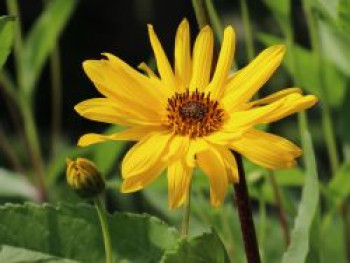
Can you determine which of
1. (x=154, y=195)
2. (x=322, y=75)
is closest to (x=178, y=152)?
(x=322, y=75)

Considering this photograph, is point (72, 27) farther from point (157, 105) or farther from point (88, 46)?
point (157, 105)

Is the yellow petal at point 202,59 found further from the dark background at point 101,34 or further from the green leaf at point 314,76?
the dark background at point 101,34

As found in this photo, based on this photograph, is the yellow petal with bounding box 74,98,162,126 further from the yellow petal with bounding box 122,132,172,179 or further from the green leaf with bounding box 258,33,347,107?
the green leaf with bounding box 258,33,347,107

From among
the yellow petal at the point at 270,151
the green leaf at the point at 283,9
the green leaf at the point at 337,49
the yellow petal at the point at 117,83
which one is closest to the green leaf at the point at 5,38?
the yellow petal at the point at 117,83

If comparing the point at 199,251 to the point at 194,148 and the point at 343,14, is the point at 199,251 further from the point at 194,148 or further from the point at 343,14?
the point at 343,14

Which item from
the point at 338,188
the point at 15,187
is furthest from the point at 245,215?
the point at 15,187

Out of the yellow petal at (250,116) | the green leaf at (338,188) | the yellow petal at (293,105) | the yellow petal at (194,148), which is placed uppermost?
the yellow petal at (293,105)

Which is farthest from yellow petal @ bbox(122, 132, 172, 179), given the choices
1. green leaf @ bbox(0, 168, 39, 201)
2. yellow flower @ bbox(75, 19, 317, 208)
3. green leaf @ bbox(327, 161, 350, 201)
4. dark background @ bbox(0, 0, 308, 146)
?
dark background @ bbox(0, 0, 308, 146)
